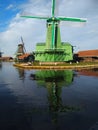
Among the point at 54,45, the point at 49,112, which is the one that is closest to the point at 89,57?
the point at 54,45

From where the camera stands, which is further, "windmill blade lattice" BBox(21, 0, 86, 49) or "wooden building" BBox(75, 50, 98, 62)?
"wooden building" BBox(75, 50, 98, 62)

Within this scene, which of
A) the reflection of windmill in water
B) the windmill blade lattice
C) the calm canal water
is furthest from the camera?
the reflection of windmill in water

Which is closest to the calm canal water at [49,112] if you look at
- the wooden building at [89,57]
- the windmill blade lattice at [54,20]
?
the windmill blade lattice at [54,20]

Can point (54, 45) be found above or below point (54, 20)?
below

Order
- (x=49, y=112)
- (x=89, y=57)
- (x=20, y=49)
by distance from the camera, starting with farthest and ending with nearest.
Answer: (x=20, y=49) < (x=89, y=57) < (x=49, y=112)

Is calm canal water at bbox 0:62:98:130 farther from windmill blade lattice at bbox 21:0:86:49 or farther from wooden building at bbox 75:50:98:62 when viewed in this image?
wooden building at bbox 75:50:98:62

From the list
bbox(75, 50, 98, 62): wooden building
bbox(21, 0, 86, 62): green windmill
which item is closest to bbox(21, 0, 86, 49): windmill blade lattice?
bbox(21, 0, 86, 62): green windmill

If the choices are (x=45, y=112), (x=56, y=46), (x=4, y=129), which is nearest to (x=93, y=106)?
(x=45, y=112)

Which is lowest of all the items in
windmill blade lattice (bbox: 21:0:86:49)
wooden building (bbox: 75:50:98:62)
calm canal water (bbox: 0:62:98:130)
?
calm canal water (bbox: 0:62:98:130)

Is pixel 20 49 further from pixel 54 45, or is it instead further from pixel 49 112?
pixel 49 112

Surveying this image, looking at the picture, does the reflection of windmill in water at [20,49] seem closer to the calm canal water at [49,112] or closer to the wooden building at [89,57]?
the wooden building at [89,57]

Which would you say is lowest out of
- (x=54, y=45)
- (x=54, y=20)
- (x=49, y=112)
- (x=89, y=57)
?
(x=49, y=112)

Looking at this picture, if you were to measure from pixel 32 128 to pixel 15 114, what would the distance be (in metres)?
3.67

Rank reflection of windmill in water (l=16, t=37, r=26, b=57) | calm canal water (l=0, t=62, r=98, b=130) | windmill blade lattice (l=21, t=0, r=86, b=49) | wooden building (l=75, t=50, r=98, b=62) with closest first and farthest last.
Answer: calm canal water (l=0, t=62, r=98, b=130)
windmill blade lattice (l=21, t=0, r=86, b=49)
wooden building (l=75, t=50, r=98, b=62)
reflection of windmill in water (l=16, t=37, r=26, b=57)
